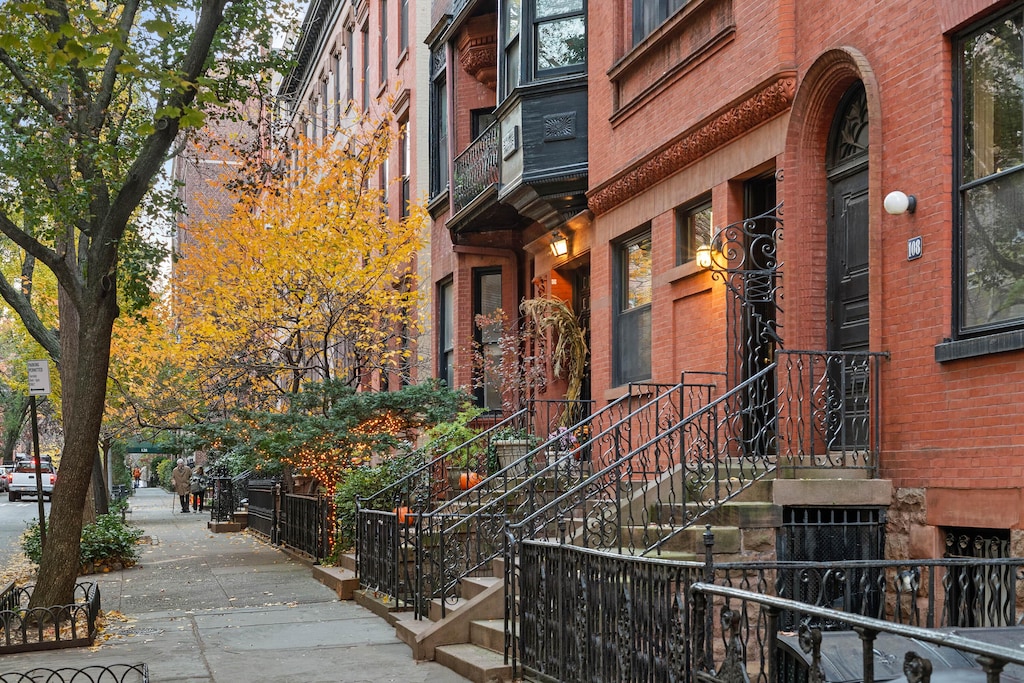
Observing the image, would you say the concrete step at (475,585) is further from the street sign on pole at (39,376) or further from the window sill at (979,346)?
the street sign on pole at (39,376)

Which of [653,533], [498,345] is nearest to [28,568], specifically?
[498,345]

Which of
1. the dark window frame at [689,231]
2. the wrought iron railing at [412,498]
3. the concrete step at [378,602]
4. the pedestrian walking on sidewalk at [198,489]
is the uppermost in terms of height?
the dark window frame at [689,231]

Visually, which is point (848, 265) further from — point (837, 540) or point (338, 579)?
point (338, 579)

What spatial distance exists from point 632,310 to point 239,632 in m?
5.96

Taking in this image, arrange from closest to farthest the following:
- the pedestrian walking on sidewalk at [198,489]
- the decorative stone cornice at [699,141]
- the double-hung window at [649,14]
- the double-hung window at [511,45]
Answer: the decorative stone cornice at [699,141] < the double-hung window at [649,14] < the double-hung window at [511,45] < the pedestrian walking on sidewalk at [198,489]

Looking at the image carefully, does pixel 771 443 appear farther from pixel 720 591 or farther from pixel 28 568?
pixel 28 568

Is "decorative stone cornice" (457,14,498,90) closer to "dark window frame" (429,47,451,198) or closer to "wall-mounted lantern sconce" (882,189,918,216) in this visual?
"dark window frame" (429,47,451,198)

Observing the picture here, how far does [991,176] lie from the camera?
8.01 m

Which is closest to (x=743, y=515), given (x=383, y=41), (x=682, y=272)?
(x=682, y=272)

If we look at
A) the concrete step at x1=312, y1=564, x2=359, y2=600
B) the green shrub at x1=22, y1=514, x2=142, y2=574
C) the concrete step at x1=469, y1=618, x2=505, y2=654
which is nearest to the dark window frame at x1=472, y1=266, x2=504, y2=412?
the concrete step at x1=312, y1=564, x2=359, y2=600

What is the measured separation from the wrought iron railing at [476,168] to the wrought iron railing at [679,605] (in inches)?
376

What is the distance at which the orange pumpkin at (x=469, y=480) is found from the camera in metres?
15.4

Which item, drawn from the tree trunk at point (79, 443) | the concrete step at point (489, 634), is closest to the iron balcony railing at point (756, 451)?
the concrete step at point (489, 634)

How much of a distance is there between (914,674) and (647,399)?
9.85 metres
